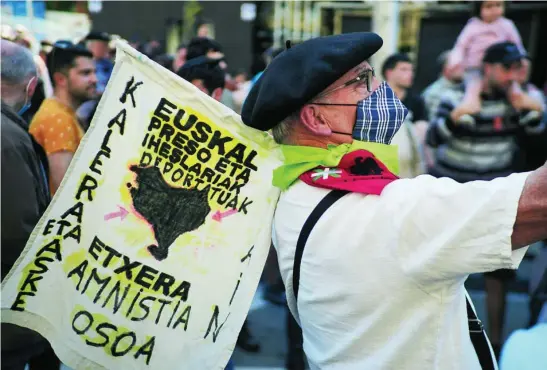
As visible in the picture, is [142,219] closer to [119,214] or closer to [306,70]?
[119,214]

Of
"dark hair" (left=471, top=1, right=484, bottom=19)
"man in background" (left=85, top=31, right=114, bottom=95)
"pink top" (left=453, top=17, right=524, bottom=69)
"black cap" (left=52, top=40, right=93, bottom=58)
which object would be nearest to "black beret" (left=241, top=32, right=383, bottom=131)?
"black cap" (left=52, top=40, right=93, bottom=58)

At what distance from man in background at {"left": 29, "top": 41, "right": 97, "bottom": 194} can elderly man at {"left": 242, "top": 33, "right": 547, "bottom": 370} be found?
2.10 meters

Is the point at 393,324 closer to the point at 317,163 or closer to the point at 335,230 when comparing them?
the point at 335,230

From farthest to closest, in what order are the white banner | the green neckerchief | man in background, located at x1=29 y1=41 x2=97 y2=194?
1. man in background, located at x1=29 y1=41 x2=97 y2=194
2. the white banner
3. the green neckerchief

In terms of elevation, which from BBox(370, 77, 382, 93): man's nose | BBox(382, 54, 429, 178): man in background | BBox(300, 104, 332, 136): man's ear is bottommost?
BBox(382, 54, 429, 178): man in background

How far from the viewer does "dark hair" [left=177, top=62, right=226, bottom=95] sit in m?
3.85

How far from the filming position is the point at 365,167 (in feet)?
5.07

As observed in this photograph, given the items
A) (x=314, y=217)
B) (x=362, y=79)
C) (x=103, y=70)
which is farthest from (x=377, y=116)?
(x=103, y=70)

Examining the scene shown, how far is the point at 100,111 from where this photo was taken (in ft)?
6.47

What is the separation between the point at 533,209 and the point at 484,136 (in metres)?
3.38

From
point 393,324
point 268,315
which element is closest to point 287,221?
point 393,324

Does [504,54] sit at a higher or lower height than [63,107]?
Result: higher

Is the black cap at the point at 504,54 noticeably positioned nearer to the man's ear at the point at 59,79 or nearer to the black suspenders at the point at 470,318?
the man's ear at the point at 59,79

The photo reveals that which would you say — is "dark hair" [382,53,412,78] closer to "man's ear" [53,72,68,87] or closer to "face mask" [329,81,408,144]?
"man's ear" [53,72,68,87]
